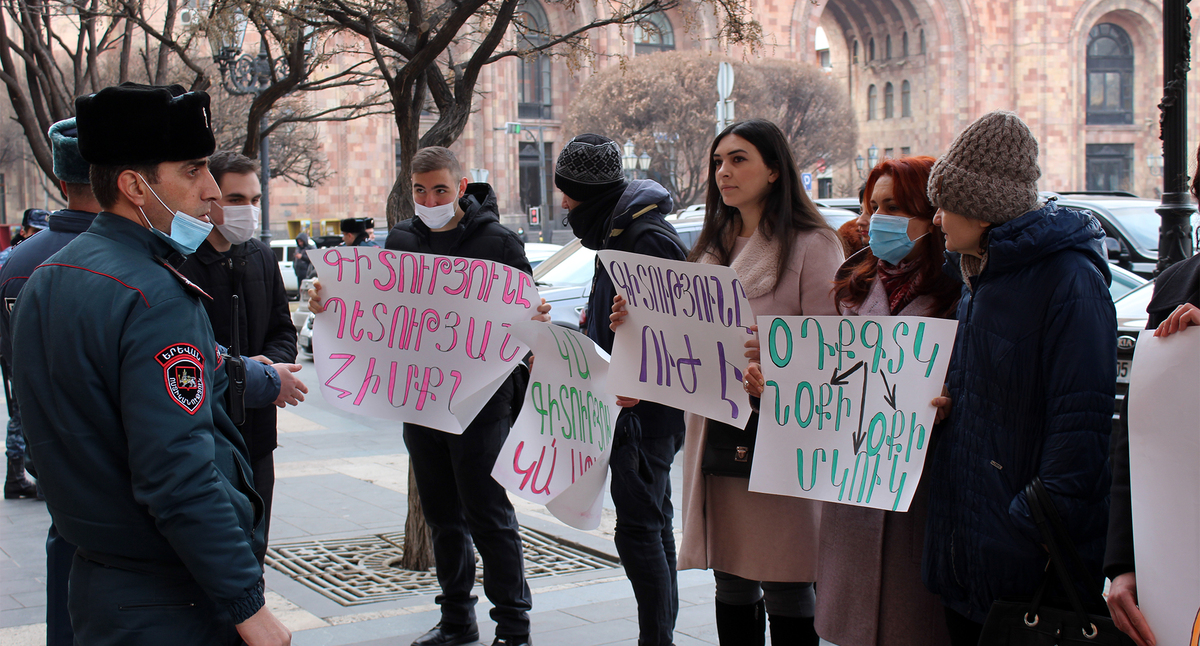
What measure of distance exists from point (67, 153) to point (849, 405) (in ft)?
8.55

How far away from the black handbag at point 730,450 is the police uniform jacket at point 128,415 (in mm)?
1522

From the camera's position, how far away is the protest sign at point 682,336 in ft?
10.2

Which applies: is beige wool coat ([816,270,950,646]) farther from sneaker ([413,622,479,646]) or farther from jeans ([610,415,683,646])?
sneaker ([413,622,479,646])

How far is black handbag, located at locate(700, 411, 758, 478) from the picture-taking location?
10.3 ft

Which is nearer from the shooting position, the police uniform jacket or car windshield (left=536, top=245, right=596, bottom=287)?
the police uniform jacket

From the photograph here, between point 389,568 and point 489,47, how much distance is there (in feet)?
8.64

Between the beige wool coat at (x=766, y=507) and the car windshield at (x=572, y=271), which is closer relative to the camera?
the beige wool coat at (x=766, y=507)

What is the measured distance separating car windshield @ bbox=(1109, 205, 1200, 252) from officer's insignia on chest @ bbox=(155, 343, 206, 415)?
10.8 m

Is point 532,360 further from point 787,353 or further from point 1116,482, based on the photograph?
point 1116,482

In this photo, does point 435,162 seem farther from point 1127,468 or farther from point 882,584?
point 1127,468

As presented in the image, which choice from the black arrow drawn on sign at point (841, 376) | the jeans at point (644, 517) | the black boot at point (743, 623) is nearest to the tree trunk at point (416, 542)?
the jeans at point (644, 517)

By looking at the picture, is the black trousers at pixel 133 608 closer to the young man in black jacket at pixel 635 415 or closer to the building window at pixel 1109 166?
the young man in black jacket at pixel 635 415

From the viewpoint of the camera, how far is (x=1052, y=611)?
2.22 meters

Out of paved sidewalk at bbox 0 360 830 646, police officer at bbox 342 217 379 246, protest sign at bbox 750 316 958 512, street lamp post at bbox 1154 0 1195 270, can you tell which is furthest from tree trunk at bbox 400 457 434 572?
police officer at bbox 342 217 379 246
